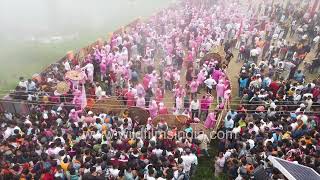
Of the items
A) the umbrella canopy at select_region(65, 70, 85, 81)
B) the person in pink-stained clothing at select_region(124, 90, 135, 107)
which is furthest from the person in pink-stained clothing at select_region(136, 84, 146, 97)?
the umbrella canopy at select_region(65, 70, 85, 81)

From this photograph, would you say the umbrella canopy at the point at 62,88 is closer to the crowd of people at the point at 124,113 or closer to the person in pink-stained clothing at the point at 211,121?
the crowd of people at the point at 124,113

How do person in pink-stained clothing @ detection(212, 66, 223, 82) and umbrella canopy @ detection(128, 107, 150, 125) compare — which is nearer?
umbrella canopy @ detection(128, 107, 150, 125)

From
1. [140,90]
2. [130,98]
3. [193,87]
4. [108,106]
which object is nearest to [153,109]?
[130,98]

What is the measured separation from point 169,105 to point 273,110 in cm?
365

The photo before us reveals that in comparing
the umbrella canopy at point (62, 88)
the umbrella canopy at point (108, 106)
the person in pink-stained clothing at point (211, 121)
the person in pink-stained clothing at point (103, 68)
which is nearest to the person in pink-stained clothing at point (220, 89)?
the person in pink-stained clothing at point (211, 121)

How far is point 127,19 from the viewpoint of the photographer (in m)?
26.5

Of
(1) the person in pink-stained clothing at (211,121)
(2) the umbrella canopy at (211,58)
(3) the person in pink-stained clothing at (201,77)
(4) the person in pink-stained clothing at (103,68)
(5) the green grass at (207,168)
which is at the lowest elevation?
(5) the green grass at (207,168)

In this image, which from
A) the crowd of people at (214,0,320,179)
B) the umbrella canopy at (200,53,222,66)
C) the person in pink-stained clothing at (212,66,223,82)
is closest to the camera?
the crowd of people at (214,0,320,179)

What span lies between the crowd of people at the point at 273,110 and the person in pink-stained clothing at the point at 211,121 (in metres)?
0.40

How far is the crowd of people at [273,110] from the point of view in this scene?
8.84 meters

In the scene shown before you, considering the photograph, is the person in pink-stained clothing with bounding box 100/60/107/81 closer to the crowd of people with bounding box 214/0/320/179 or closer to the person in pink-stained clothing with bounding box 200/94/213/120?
the person in pink-stained clothing with bounding box 200/94/213/120

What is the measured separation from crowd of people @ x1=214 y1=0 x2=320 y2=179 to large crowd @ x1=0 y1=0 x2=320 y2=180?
0.11 ft

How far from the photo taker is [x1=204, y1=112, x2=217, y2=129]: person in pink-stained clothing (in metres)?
11.0

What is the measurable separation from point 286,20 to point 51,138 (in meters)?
15.9
